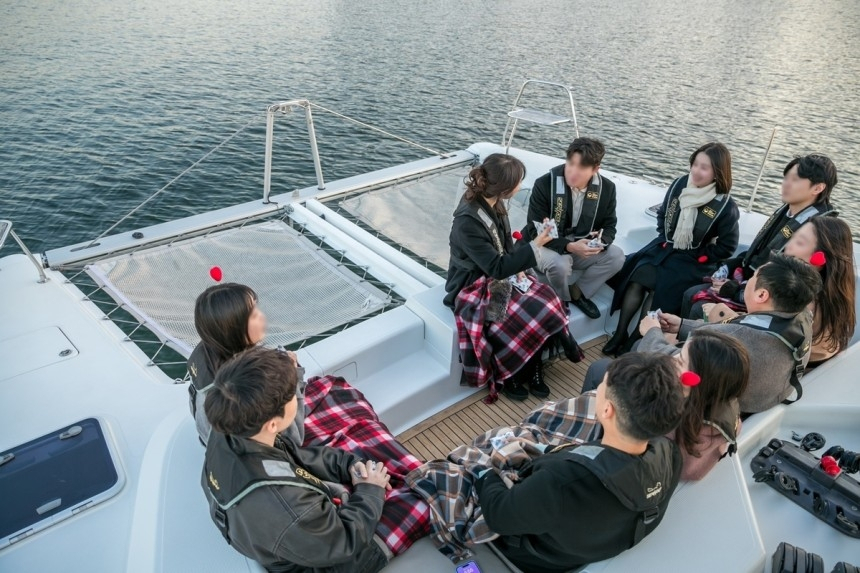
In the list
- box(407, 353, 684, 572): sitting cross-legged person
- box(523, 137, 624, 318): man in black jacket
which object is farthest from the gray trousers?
box(407, 353, 684, 572): sitting cross-legged person

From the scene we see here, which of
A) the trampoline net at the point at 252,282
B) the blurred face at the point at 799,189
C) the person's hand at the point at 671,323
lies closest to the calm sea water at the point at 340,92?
the trampoline net at the point at 252,282

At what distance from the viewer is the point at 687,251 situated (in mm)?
2922

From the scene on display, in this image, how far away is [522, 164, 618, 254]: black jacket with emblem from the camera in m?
2.97

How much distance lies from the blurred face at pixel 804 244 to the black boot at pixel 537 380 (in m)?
1.14

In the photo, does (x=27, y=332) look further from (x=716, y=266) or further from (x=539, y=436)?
(x=716, y=266)

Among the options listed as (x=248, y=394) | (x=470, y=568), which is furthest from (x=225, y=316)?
(x=470, y=568)

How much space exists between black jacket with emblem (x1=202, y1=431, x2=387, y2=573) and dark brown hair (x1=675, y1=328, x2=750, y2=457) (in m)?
0.88

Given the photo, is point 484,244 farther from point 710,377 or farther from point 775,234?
point 775,234

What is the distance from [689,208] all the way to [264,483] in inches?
97.8

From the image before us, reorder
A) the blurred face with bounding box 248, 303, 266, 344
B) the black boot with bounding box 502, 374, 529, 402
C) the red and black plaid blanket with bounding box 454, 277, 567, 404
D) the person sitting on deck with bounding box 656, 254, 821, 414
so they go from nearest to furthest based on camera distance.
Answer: the blurred face with bounding box 248, 303, 266, 344 → the person sitting on deck with bounding box 656, 254, 821, 414 → the red and black plaid blanket with bounding box 454, 277, 567, 404 → the black boot with bounding box 502, 374, 529, 402

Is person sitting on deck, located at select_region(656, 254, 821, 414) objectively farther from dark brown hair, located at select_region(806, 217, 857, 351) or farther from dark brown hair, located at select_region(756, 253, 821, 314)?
dark brown hair, located at select_region(806, 217, 857, 351)

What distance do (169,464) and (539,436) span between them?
47.1 inches

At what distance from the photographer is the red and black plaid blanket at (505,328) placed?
2.49 m

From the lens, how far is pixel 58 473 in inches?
74.9
